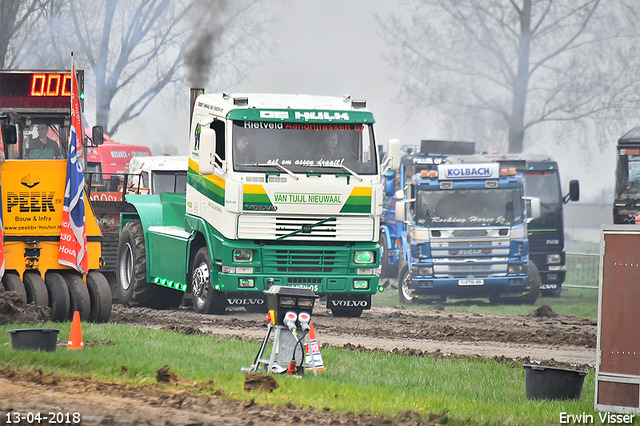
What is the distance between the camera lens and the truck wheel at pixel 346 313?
18.1m

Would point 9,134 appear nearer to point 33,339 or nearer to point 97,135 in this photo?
point 97,135

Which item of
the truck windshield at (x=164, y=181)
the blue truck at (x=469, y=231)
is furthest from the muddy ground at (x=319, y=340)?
the truck windshield at (x=164, y=181)

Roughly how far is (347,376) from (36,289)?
5474 millimetres

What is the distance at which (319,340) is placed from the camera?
14086mm

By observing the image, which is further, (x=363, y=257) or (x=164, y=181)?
(x=164, y=181)

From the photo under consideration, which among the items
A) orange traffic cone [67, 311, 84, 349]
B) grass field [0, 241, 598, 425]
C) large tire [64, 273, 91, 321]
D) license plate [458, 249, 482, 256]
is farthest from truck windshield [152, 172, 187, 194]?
orange traffic cone [67, 311, 84, 349]

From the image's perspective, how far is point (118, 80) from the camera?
4331 centimetres

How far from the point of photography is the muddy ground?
7.91 m

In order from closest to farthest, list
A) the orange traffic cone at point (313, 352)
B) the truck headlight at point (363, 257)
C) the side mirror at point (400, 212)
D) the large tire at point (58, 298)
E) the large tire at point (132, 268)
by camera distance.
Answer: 1. the orange traffic cone at point (313, 352)
2. the large tire at point (58, 298)
3. the truck headlight at point (363, 257)
4. the large tire at point (132, 268)
5. the side mirror at point (400, 212)

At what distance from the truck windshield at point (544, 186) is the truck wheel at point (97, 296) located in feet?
50.9

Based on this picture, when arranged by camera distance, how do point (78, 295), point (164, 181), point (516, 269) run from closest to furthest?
point (78, 295) → point (164, 181) → point (516, 269)

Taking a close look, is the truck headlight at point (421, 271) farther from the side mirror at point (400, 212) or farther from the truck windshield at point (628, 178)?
the truck windshield at point (628, 178)

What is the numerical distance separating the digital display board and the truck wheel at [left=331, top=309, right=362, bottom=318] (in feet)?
19.5

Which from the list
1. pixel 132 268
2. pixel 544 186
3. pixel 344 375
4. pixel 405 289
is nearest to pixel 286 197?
pixel 132 268
